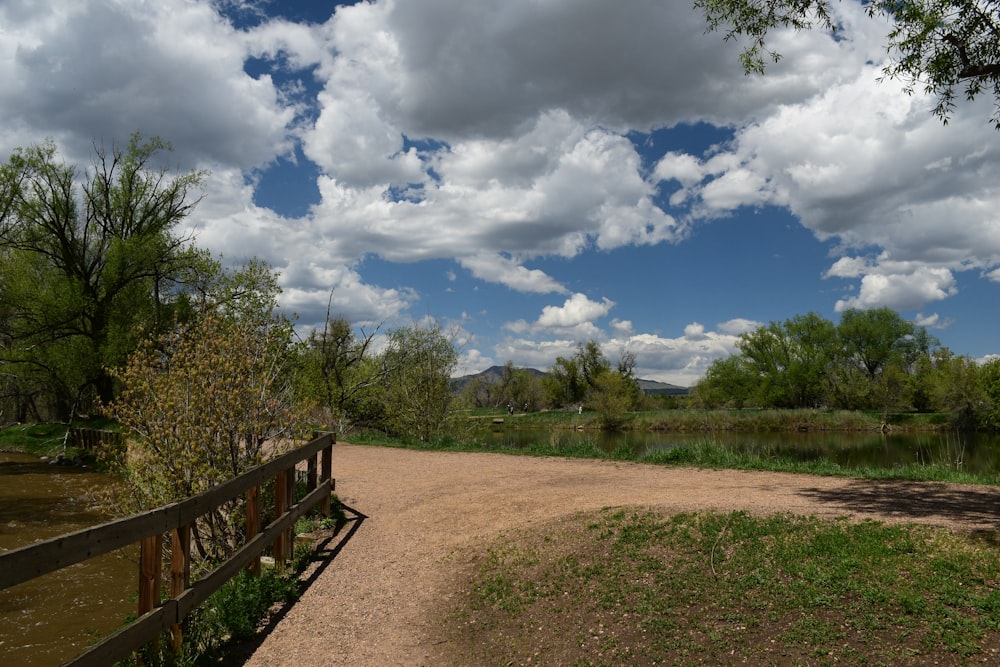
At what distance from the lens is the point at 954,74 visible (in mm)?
10086

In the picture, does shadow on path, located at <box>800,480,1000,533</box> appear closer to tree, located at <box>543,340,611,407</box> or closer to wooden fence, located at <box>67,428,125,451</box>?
wooden fence, located at <box>67,428,125,451</box>

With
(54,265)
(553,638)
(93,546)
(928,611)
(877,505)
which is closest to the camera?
(93,546)

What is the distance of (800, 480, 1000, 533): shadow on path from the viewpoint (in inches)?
310

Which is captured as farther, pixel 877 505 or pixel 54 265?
pixel 54 265

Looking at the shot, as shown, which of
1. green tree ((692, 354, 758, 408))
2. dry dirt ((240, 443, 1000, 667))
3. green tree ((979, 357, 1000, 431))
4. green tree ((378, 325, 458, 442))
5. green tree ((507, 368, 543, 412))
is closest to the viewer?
dry dirt ((240, 443, 1000, 667))

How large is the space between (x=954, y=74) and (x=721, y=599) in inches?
369

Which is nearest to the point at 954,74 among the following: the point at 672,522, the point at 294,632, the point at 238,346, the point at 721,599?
the point at 672,522

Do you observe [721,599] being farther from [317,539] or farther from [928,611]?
[317,539]

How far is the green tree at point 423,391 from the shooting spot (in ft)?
78.5

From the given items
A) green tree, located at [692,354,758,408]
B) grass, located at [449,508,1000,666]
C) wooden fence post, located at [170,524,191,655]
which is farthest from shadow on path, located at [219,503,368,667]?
green tree, located at [692,354,758,408]

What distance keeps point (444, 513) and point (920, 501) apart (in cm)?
734

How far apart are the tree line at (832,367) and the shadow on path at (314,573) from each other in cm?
6048

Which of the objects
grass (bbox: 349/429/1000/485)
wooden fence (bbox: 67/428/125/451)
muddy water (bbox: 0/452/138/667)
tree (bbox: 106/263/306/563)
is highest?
tree (bbox: 106/263/306/563)

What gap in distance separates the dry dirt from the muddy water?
7.77ft
